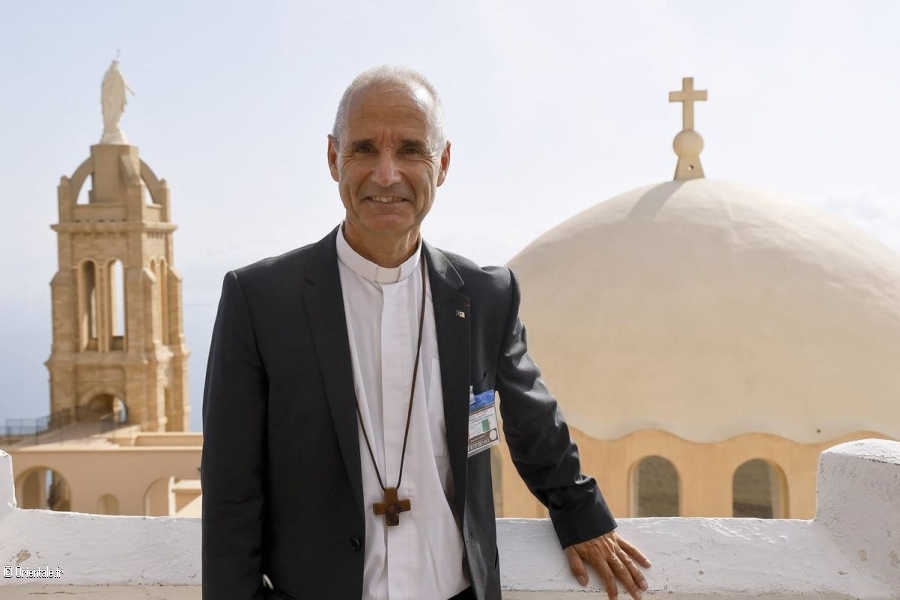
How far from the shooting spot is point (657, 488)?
1005 centimetres

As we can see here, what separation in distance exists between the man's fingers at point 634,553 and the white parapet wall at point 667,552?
0.04m

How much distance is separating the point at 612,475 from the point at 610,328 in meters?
1.30

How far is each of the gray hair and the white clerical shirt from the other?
0.29m

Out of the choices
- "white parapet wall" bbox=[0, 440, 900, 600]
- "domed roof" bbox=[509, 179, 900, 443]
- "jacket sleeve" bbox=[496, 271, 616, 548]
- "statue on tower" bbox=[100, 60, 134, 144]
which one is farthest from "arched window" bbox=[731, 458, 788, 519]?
"statue on tower" bbox=[100, 60, 134, 144]

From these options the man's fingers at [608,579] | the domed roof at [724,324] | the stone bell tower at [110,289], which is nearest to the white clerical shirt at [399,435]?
the man's fingers at [608,579]

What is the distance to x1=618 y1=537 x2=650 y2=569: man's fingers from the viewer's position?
2.09m

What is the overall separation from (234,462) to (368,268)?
51cm

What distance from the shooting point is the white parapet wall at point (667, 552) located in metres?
1.99

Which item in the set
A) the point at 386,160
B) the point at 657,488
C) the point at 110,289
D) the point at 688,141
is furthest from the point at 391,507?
the point at 110,289

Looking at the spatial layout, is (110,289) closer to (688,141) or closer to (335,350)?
(688,141)

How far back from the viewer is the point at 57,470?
62.5 ft

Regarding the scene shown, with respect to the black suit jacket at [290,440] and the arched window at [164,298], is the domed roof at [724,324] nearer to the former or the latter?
the black suit jacket at [290,440]

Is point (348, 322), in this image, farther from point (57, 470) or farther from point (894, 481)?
point (57, 470)

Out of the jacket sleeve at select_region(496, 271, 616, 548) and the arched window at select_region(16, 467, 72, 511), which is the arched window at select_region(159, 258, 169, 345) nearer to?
the arched window at select_region(16, 467, 72, 511)
